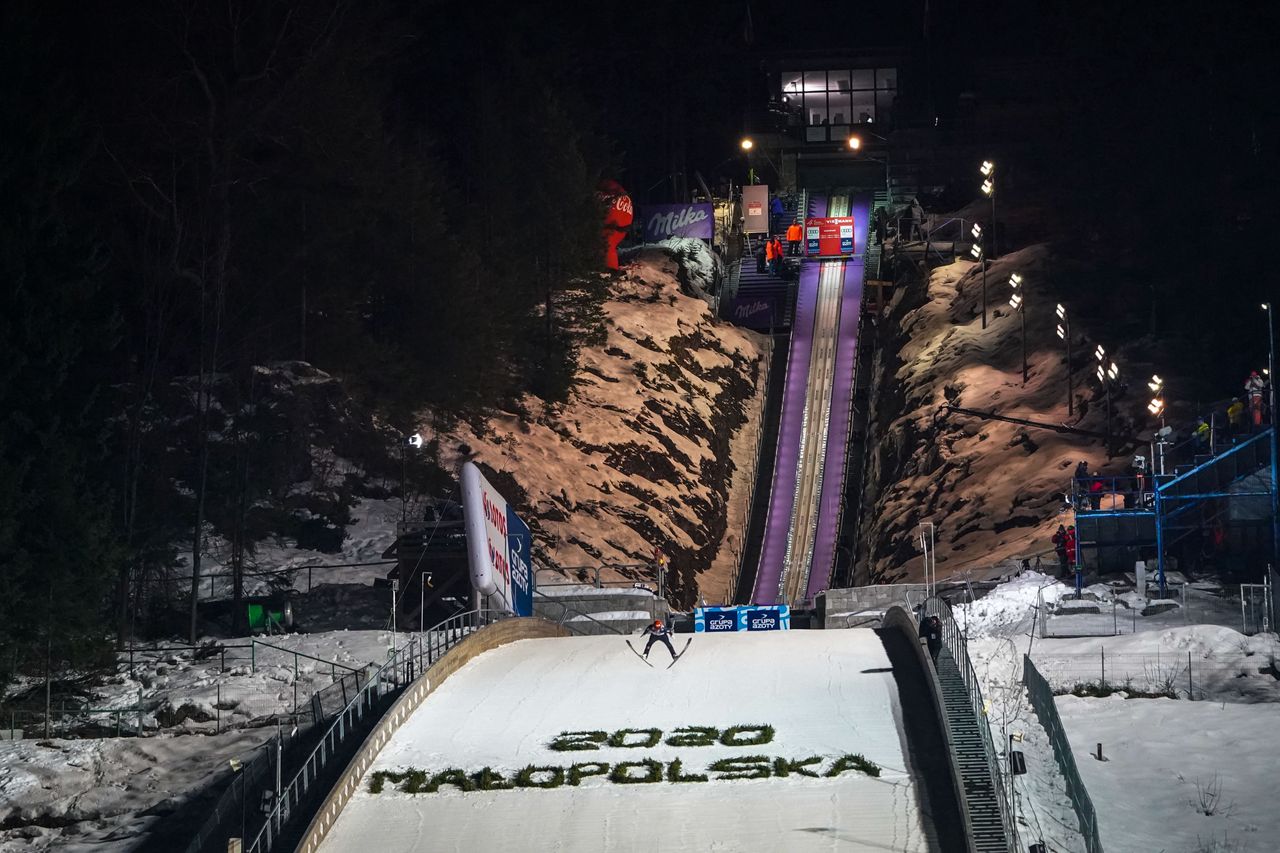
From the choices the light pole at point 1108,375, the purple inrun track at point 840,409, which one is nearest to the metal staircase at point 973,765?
the light pole at point 1108,375

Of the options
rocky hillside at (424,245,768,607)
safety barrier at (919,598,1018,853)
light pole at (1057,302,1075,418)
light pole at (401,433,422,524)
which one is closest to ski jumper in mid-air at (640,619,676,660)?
safety barrier at (919,598,1018,853)

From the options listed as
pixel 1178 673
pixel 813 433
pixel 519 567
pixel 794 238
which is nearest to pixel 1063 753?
pixel 1178 673

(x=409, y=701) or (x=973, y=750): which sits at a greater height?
(x=409, y=701)

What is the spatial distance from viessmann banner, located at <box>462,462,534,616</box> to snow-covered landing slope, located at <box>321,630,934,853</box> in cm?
206

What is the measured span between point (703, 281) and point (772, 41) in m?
23.6

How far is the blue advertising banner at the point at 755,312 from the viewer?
81.4 meters

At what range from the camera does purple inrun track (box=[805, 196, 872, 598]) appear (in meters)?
61.5

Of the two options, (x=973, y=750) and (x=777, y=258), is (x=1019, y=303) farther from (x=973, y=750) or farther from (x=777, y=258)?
(x=973, y=750)

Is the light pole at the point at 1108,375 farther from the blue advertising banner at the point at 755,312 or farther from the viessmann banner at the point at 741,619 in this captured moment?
the blue advertising banner at the point at 755,312

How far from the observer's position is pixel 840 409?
72375mm

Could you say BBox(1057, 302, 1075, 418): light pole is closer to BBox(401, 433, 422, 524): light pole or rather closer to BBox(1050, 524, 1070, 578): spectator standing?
BBox(1050, 524, 1070, 578): spectator standing

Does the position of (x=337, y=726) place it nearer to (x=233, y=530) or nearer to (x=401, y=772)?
(x=401, y=772)

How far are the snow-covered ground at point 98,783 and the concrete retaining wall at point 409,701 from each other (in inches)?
135

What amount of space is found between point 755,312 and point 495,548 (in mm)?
41813
